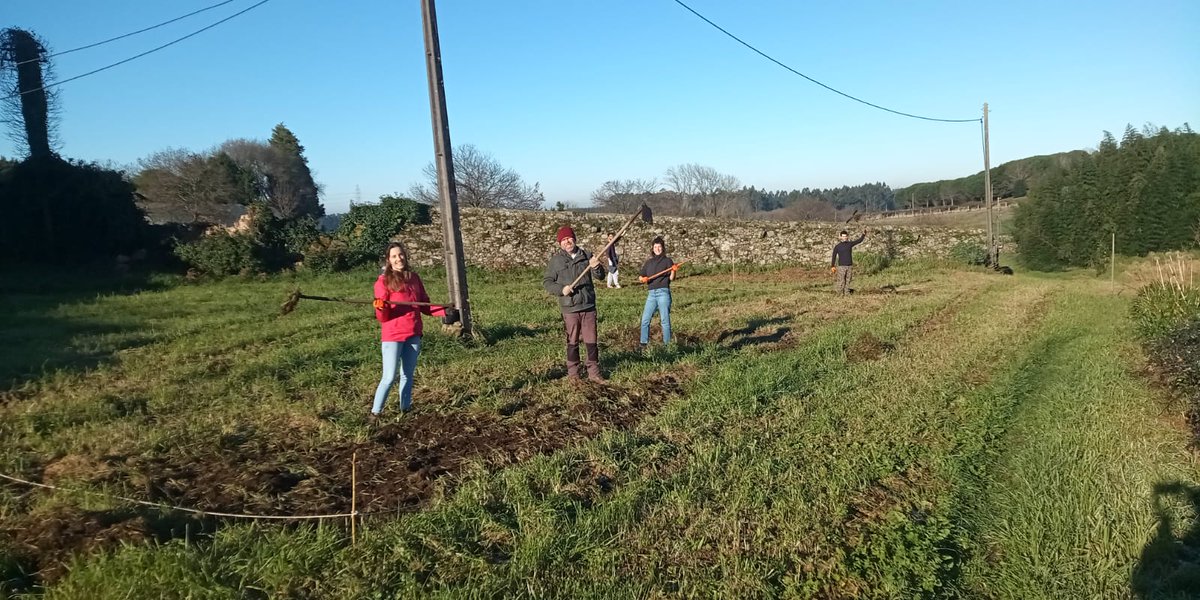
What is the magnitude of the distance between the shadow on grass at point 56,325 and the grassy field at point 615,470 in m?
0.12

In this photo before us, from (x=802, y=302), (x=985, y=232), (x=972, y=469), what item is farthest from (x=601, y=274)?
(x=985, y=232)

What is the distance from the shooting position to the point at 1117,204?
20.5 m

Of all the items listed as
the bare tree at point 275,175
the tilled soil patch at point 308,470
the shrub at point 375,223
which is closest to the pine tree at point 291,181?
the bare tree at point 275,175

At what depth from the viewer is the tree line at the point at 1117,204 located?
19031mm

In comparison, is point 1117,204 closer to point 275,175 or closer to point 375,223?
point 375,223

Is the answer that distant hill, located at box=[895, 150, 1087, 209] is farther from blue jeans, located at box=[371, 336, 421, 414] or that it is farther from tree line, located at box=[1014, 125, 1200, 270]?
blue jeans, located at box=[371, 336, 421, 414]

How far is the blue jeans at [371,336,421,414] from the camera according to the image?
617cm

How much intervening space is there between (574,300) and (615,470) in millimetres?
2919

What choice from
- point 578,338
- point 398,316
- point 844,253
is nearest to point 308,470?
point 398,316

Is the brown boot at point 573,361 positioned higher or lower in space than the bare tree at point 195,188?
lower

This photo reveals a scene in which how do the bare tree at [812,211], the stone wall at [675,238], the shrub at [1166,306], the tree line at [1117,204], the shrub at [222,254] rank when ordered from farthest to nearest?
the bare tree at [812,211], the stone wall at [675,238], the shrub at [222,254], the tree line at [1117,204], the shrub at [1166,306]

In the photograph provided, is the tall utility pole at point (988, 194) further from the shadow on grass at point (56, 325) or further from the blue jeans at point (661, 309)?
the shadow on grass at point (56, 325)

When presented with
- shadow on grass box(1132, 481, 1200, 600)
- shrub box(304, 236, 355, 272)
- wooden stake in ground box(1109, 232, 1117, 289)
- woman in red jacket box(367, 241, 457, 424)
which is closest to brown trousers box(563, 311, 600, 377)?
woman in red jacket box(367, 241, 457, 424)

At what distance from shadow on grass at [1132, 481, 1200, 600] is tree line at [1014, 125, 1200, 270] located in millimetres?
17105
